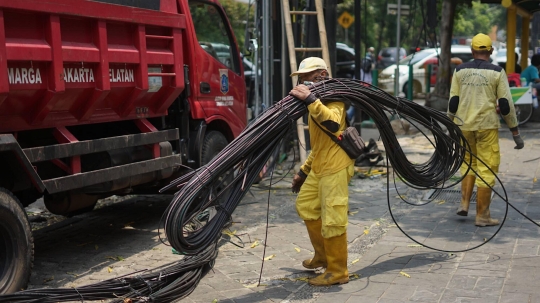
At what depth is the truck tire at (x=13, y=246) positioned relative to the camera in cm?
518

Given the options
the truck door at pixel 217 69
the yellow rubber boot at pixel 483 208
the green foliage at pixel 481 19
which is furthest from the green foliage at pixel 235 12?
the green foliage at pixel 481 19

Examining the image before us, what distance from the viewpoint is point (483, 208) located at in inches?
284

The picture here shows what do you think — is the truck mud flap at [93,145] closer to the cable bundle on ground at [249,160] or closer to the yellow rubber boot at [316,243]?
the cable bundle on ground at [249,160]

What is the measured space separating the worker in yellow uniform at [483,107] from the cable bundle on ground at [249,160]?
106cm

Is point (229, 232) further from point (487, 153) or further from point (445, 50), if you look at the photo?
point (445, 50)

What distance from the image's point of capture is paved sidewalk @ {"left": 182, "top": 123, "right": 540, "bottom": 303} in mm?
5355

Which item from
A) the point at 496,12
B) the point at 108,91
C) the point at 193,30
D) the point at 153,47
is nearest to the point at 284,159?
the point at 193,30

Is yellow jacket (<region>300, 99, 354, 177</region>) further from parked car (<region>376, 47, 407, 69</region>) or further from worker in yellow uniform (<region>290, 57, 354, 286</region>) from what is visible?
parked car (<region>376, 47, 407, 69</region>)

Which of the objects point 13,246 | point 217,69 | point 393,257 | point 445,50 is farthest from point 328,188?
point 445,50

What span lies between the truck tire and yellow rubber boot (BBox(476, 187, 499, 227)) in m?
4.23

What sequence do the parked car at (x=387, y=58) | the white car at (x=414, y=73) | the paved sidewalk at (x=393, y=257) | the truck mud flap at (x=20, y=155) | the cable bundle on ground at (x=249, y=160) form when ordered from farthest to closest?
1. the parked car at (x=387, y=58)
2. the white car at (x=414, y=73)
3. the paved sidewalk at (x=393, y=257)
4. the truck mud flap at (x=20, y=155)
5. the cable bundle on ground at (x=249, y=160)

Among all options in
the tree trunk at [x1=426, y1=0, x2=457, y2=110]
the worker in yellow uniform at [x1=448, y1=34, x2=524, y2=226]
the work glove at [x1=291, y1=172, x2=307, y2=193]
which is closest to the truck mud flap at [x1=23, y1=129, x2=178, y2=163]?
the work glove at [x1=291, y1=172, x2=307, y2=193]

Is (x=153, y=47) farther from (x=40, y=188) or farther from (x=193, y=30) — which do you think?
(x=40, y=188)

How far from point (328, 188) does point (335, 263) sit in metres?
0.57
